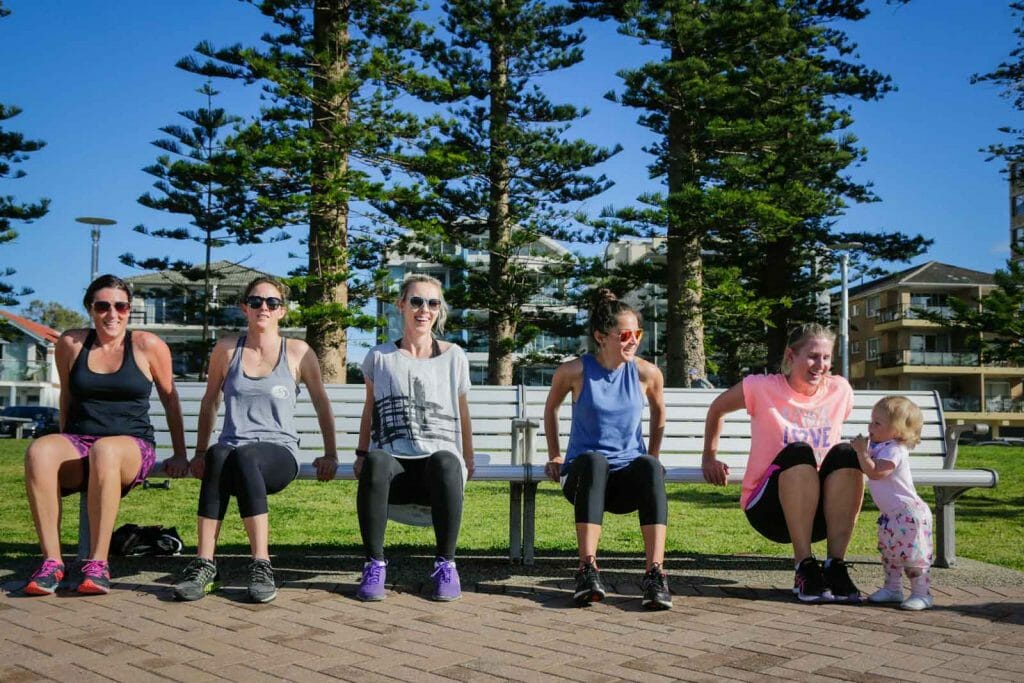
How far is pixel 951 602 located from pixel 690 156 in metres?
20.8

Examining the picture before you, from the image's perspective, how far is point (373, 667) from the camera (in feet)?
10.00

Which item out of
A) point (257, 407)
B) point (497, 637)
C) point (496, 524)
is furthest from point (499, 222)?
point (497, 637)

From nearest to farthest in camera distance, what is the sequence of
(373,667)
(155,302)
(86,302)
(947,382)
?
(373,667)
(86,302)
(155,302)
(947,382)

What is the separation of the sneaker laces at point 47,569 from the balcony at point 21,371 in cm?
6268

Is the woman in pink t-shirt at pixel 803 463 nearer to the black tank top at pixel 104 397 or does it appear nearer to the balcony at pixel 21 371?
the black tank top at pixel 104 397

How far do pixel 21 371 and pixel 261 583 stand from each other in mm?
63515

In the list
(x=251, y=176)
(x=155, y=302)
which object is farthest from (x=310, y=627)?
(x=155, y=302)

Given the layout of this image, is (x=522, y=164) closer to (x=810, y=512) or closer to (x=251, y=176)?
(x=251, y=176)

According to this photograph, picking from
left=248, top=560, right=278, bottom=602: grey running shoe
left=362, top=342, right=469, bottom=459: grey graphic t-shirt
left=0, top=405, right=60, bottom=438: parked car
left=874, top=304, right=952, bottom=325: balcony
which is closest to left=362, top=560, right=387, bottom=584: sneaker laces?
left=248, top=560, right=278, bottom=602: grey running shoe

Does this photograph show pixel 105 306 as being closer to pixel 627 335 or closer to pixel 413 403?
pixel 413 403

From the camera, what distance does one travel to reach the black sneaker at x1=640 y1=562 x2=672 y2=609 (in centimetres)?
390

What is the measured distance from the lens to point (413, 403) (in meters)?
4.36

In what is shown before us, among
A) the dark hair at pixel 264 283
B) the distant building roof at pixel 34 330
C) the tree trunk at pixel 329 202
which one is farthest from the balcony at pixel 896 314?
the dark hair at pixel 264 283

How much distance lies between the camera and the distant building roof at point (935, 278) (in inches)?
2235
